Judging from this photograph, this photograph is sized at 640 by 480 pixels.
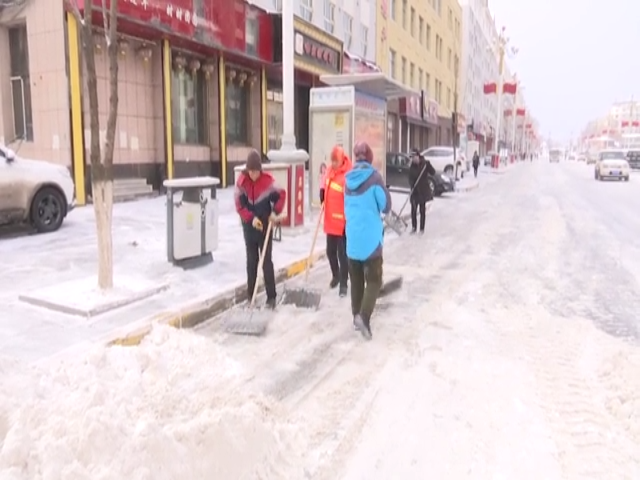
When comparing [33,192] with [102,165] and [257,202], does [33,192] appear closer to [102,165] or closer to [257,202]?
[102,165]

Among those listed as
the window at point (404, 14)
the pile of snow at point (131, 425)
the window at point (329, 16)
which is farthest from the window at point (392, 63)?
the pile of snow at point (131, 425)

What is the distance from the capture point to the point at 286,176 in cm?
1034

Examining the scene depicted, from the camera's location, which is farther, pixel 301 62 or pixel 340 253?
pixel 301 62

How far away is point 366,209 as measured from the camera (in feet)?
17.6

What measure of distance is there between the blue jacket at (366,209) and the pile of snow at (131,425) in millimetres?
1865

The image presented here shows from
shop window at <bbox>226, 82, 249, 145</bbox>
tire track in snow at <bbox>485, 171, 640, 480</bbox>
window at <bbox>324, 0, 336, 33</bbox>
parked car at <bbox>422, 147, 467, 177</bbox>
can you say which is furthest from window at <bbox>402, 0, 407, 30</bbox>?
tire track in snow at <bbox>485, 171, 640, 480</bbox>

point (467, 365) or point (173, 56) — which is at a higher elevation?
point (173, 56)

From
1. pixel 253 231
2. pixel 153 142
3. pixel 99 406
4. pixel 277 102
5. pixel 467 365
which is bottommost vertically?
pixel 467 365

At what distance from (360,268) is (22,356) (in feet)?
9.67

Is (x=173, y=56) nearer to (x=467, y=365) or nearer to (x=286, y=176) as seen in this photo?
(x=286, y=176)

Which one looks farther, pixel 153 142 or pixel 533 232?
pixel 153 142

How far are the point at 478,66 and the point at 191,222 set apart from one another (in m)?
70.1

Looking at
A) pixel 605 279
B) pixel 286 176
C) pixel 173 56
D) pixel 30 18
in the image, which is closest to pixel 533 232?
pixel 605 279

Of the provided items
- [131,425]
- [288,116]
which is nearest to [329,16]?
[288,116]
